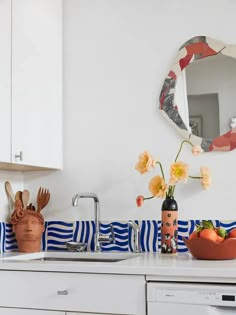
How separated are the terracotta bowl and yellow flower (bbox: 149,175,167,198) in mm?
351

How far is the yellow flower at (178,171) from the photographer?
2.90m

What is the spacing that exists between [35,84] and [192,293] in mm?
1347

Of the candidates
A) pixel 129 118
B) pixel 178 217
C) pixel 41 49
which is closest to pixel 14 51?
pixel 41 49

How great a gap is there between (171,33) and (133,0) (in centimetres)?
29

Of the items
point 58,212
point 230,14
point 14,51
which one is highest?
point 230,14

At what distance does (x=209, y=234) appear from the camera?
2641mm

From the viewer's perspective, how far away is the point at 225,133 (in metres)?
2.98

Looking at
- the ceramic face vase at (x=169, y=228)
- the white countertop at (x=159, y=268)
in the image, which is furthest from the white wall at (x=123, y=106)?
the white countertop at (x=159, y=268)

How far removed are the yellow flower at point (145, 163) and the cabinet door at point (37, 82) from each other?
1.66 ft

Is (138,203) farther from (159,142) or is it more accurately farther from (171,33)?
(171,33)

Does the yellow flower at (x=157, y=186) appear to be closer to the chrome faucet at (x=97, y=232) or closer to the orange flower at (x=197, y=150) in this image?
the orange flower at (x=197, y=150)

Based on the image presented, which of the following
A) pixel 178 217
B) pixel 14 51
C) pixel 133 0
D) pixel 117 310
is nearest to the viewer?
pixel 117 310

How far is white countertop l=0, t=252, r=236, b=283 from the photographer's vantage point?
2.31m

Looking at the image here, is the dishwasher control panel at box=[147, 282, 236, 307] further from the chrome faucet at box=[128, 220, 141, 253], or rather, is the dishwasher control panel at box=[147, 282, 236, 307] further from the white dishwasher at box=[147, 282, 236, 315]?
the chrome faucet at box=[128, 220, 141, 253]
